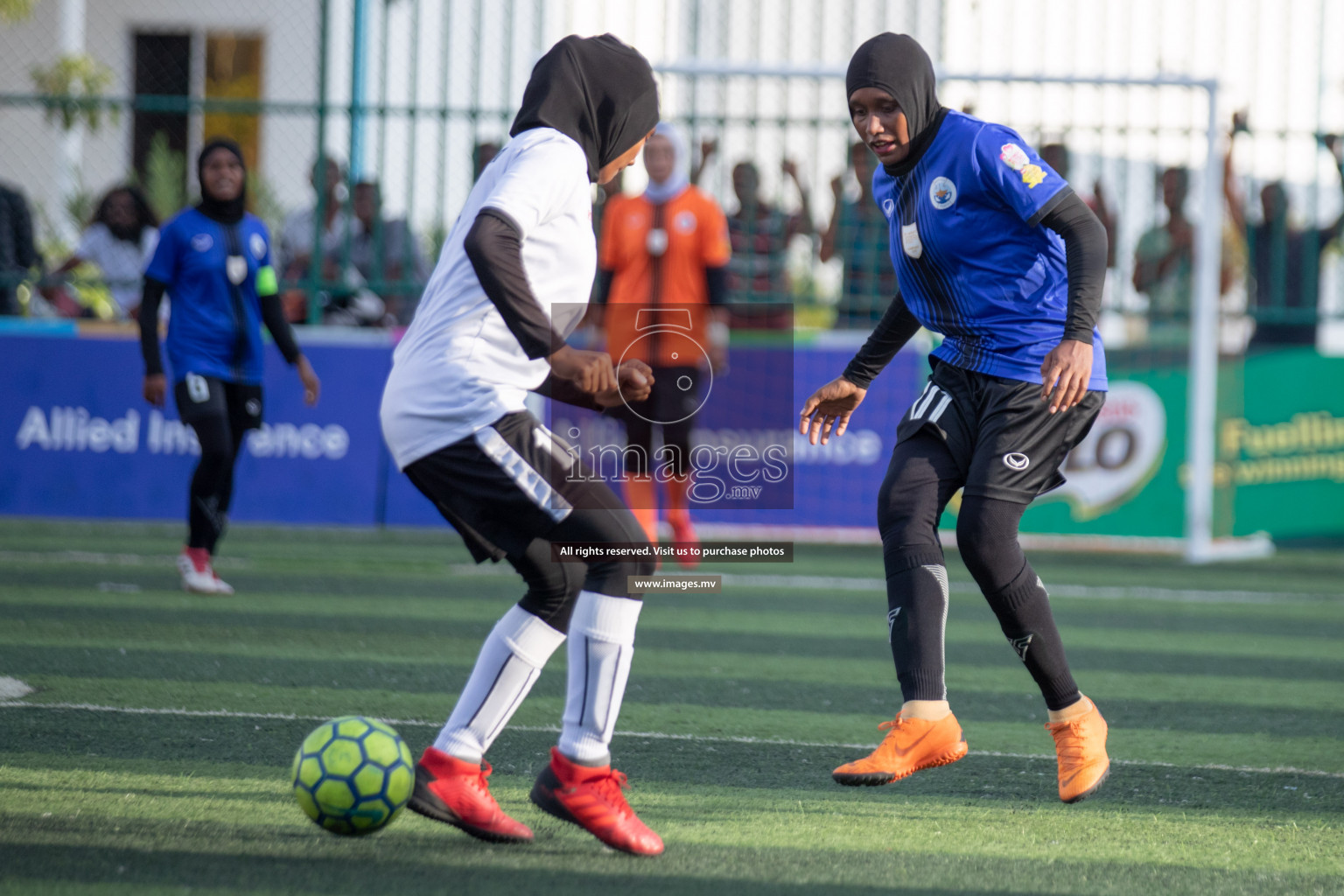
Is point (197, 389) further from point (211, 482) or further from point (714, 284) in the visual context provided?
point (714, 284)

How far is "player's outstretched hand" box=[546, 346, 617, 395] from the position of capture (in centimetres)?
298

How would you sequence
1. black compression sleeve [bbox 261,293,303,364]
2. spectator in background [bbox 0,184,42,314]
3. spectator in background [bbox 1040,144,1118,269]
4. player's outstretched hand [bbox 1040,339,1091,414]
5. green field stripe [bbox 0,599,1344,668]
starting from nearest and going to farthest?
player's outstretched hand [bbox 1040,339,1091,414] → green field stripe [bbox 0,599,1344,668] → black compression sleeve [bbox 261,293,303,364] → spectator in background [bbox 1040,144,1118,269] → spectator in background [bbox 0,184,42,314]

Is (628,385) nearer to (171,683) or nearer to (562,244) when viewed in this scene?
(562,244)

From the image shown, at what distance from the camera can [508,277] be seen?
294 cm

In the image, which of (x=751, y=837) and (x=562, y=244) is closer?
(x=562, y=244)

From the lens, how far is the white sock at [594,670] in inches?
124

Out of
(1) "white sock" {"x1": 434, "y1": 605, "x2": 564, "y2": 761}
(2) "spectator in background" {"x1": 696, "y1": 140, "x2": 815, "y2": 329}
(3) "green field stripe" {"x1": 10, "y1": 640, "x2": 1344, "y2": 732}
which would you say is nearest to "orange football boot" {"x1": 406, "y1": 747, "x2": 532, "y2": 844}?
(1) "white sock" {"x1": 434, "y1": 605, "x2": 564, "y2": 761}

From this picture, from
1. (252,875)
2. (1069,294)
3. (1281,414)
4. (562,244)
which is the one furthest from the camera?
(1281,414)

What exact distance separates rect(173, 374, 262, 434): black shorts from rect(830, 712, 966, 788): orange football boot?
4.33 m

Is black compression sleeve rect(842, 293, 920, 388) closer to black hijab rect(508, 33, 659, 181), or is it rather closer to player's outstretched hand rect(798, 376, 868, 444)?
player's outstretched hand rect(798, 376, 868, 444)

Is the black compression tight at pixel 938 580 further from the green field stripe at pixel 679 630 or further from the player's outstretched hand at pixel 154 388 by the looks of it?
the player's outstretched hand at pixel 154 388

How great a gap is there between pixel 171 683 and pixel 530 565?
2.31 meters

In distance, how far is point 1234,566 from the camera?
9.97 meters

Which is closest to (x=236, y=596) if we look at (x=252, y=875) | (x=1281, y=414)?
(x=252, y=875)
